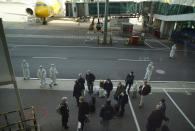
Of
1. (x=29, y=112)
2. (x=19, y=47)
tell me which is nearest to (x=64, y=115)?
(x=29, y=112)

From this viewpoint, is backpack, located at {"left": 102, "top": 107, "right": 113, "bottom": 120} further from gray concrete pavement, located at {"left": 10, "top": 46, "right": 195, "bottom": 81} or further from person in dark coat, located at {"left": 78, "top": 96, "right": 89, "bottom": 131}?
gray concrete pavement, located at {"left": 10, "top": 46, "right": 195, "bottom": 81}

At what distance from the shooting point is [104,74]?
11.8 meters

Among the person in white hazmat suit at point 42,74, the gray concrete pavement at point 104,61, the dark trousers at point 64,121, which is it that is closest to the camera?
the dark trousers at point 64,121

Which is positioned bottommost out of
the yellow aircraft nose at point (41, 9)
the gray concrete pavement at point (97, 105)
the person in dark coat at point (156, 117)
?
the gray concrete pavement at point (97, 105)

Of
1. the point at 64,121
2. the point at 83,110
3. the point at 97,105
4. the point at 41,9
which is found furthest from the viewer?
the point at 41,9

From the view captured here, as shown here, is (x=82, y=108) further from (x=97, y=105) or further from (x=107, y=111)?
(x=97, y=105)

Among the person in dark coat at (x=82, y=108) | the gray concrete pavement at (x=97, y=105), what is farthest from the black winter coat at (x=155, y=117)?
the person in dark coat at (x=82, y=108)

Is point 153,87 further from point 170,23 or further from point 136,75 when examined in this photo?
point 170,23

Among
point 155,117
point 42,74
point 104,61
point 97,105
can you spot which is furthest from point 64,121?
point 104,61

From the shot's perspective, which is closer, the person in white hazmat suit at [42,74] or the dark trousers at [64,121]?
the dark trousers at [64,121]

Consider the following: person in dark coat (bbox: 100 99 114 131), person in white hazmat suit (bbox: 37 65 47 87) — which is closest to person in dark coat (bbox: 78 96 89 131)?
person in dark coat (bbox: 100 99 114 131)

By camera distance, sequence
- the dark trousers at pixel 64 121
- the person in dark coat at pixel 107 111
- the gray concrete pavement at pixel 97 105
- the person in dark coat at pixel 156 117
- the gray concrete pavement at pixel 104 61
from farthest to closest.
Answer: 1. the gray concrete pavement at pixel 104 61
2. the gray concrete pavement at pixel 97 105
3. the dark trousers at pixel 64 121
4. the person in dark coat at pixel 107 111
5. the person in dark coat at pixel 156 117

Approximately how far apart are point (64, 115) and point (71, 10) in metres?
23.8

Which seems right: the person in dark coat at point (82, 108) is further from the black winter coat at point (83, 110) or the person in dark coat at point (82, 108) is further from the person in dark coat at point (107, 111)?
the person in dark coat at point (107, 111)
